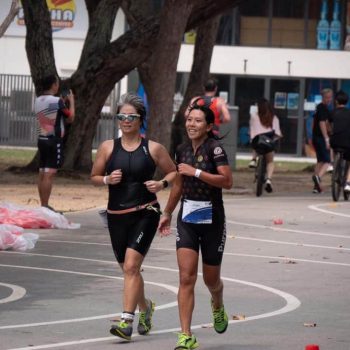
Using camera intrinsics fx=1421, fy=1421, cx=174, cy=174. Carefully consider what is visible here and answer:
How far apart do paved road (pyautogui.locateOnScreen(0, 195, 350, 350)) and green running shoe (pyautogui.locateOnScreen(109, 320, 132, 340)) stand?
6 centimetres

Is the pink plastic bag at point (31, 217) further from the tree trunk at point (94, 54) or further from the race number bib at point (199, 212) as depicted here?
the tree trunk at point (94, 54)

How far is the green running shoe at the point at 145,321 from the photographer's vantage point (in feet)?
33.4

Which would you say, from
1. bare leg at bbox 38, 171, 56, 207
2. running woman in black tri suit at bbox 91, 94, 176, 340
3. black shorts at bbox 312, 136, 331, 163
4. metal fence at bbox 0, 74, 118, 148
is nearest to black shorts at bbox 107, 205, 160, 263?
running woman in black tri suit at bbox 91, 94, 176, 340

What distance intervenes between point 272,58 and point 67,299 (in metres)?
35.6

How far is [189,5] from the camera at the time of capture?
2577 centimetres

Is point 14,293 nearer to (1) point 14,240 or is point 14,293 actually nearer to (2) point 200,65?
(1) point 14,240

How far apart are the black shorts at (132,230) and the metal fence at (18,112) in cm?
3135

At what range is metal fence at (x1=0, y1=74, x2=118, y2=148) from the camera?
42.0 metres

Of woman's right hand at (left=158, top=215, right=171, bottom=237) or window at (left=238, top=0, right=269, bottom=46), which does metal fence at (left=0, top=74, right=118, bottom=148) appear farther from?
woman's right hand at (left=158, top=215, right=171, bottom=237)

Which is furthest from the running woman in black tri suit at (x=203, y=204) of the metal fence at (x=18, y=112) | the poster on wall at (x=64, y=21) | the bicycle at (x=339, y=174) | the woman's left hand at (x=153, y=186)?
the poster on wall at (x=64, y=21)

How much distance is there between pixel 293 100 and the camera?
154ft

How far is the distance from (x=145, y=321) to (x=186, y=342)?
1011mm

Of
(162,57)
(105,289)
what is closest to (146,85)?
(162,57)

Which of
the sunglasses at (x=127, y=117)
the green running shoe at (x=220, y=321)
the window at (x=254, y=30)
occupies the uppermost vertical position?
the window at (x=254, y=30)
